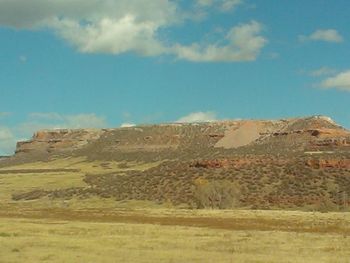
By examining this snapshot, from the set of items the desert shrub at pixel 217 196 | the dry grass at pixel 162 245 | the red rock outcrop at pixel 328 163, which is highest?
the red rock outcrop at pixel 328 163

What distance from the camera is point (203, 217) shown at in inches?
2280

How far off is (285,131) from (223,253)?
145 m

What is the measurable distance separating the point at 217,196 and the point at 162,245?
51344 mm

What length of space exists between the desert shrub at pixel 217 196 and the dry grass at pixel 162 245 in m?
39.6

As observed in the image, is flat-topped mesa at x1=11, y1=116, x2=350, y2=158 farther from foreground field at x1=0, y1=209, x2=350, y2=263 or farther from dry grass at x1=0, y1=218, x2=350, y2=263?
dry grass at x1=0, y1=218, x2=350, y2=263

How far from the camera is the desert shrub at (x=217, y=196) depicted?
270 feet

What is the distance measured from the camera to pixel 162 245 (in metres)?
32.3

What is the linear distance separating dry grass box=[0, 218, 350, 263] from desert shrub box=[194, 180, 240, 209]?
130 feet

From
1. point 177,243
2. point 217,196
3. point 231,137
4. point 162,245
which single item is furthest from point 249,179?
point 231,137

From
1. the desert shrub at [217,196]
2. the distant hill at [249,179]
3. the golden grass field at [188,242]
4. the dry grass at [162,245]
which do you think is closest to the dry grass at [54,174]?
the distant hill at [249,179]

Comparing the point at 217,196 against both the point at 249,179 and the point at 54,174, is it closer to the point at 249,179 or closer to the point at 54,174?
the point at 249,179

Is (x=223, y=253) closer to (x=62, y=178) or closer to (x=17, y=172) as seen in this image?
(x=62, y=178)

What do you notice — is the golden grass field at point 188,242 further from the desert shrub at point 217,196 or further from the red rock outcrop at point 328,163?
the red rock outcrop at point 328,163

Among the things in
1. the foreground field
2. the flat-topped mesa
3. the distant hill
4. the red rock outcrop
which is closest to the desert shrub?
the distant hill
